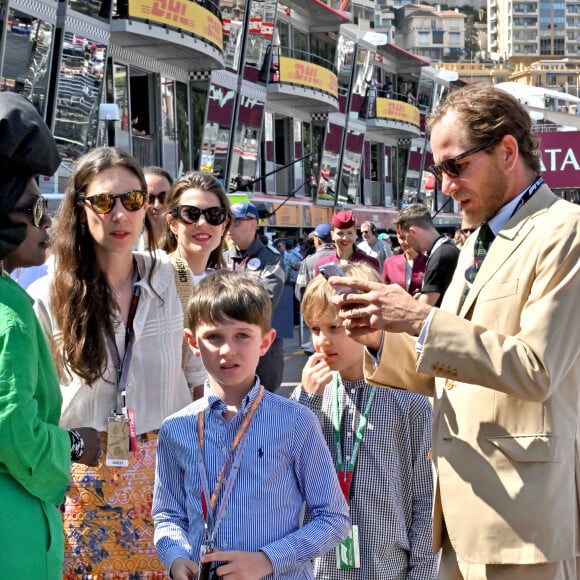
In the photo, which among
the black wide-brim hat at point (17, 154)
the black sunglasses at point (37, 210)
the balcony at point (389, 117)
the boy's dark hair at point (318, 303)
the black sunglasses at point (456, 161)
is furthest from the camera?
the balcony at point (389, 117)

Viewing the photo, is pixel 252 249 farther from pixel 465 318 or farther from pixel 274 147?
pixel 274 147

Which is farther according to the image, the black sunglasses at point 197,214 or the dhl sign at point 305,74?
the dhl sign at point 305,74

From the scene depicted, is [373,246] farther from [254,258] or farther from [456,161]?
[456,161]

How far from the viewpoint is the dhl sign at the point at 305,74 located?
113ft

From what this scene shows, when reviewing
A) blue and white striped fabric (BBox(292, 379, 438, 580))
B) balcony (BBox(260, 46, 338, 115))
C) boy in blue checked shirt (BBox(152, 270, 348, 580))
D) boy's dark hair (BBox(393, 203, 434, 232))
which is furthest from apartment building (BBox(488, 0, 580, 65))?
boy in blue checked shirt (BBox(152, 270, 348, 580))

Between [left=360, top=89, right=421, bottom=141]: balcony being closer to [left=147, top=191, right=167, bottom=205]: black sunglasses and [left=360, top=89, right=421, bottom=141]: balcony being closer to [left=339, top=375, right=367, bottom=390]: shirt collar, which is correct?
[left=147, top=191, right=167, bottom=205]: black sunglasses

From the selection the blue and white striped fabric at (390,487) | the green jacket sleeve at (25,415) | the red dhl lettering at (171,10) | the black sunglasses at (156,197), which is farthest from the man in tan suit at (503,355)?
the red dhl lettering at (171,10)

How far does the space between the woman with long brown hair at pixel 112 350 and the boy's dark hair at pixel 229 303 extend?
2.12 ft

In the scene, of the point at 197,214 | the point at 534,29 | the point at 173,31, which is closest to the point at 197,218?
the point at 197,214

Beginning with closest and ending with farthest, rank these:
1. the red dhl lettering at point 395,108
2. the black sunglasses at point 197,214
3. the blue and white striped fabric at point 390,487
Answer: the blue and white striped fabric at point 390,487
the black sunglasses at point 197,214
the red dhl lettering at point 395,108

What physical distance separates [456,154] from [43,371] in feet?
4.63

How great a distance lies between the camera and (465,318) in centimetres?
307

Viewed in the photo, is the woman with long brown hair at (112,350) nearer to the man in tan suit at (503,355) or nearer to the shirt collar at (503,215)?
the man in tan suit at (503,355)

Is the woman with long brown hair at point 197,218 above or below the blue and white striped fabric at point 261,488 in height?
above
